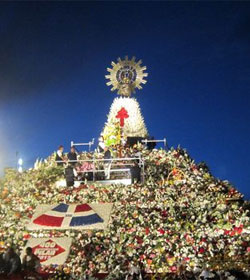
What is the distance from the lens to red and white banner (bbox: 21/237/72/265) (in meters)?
19.4

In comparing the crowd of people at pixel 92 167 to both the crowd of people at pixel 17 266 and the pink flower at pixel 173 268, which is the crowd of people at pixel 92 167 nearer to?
the pink flower at pixel 173 268

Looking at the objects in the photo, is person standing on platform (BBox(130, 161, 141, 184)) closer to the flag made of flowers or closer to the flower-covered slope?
the flower-covered slope

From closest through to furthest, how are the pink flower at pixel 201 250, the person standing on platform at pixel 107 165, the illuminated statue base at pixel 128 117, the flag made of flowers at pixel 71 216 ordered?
the pink flower at pixel 201 250, the flag made of flowers at pixel 71 216, the person standing on platform at pixel 107 165, the illuminated statue base at pixel 128 117

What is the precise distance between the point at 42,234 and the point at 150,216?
5.06m

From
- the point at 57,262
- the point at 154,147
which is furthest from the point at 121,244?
the point at 154,147

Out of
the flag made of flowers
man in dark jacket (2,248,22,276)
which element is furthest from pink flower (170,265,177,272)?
man in dark jacket (2,248,22,276)

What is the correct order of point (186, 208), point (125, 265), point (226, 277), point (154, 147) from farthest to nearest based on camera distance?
point (154, 147), point (186, 208), point (125, 265), point (226, 277)

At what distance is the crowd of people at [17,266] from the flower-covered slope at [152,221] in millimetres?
1288

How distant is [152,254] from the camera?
19.5m

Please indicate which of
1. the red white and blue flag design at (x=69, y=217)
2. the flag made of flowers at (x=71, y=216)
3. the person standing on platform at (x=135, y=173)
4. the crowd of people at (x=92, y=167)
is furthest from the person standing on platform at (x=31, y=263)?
the person standing on platform at (x=135, y=173)

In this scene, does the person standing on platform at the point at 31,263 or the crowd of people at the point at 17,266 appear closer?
the crowd of people at the point at 17,266

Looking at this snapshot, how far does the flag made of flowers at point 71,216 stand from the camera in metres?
22.2

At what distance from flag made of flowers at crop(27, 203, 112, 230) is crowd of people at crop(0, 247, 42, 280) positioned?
14.1ft

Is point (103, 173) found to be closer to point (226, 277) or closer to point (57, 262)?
point (57, 262)
